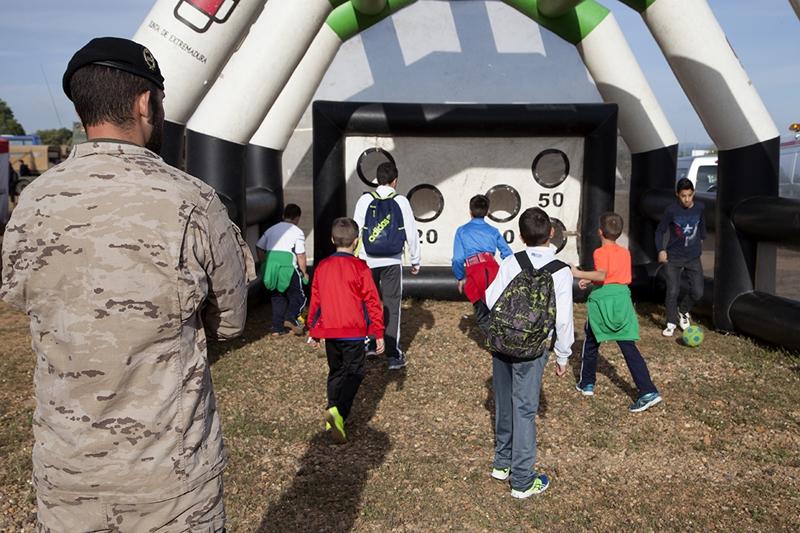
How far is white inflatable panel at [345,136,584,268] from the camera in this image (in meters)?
9.11

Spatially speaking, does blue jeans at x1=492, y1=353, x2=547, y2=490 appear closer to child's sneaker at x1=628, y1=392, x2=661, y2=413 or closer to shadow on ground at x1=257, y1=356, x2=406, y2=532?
shadow on ground at x1=257, y1=356, x2=406, y2=532

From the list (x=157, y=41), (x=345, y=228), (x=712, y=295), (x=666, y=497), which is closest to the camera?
(x=666, y=497)

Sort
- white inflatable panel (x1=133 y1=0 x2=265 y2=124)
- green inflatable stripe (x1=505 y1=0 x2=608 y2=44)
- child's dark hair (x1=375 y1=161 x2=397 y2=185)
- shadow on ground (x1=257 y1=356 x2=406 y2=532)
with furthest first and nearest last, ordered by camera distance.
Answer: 1. green inflatable stripe (x1=505 y1=0 x2=608 y2=44)
2. child's dark hair (x1=375 y1=161 x2=397 y2=185)
3. white inflatable panel (x1=133 y1=0 x2=265 y2=124)
4. shadow on ground (x1=257 y1=356 x2=406 y2=532)

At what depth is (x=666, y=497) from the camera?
3871mm

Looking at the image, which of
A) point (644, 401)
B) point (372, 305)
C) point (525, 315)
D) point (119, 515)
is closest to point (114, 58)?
point (119, 515)

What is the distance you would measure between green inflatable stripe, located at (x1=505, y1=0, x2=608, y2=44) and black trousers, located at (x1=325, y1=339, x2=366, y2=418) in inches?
226

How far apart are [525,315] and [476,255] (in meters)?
2.56

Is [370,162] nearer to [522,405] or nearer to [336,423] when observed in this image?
[336,423]

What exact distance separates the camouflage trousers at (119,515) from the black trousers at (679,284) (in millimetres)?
6319

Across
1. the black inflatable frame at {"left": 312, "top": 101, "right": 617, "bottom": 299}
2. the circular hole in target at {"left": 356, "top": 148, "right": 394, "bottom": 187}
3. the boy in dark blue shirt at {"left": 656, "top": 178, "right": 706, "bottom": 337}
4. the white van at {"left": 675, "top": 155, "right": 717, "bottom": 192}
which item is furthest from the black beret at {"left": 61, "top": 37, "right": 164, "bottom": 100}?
the white van at {"left": 675, "top": 155, "right": 717, "bottom": 192}

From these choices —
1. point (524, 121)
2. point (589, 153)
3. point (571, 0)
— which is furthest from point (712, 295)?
point (571, 0)

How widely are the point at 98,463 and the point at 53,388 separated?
0.20 meters

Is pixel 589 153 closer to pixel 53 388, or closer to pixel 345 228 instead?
pixel 345 228

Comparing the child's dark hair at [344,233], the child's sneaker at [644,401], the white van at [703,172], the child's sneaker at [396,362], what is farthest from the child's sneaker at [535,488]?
the white van at [703,172]
